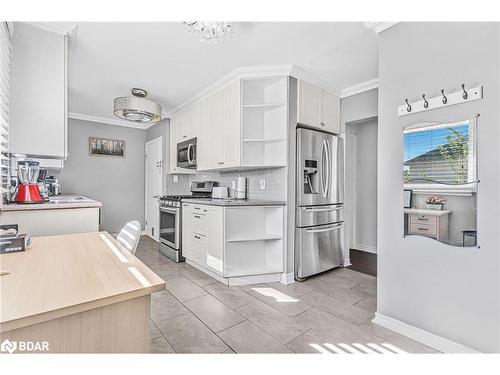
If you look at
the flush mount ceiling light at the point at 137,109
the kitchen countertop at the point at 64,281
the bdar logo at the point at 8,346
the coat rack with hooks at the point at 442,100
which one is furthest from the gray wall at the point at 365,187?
the bdar logo at the point at 8,346

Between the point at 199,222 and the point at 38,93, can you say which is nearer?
the point at 38,93

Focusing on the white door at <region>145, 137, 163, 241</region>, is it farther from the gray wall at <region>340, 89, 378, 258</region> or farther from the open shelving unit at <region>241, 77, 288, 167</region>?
the gray wall at <region>340, 89, 378, 258</region>

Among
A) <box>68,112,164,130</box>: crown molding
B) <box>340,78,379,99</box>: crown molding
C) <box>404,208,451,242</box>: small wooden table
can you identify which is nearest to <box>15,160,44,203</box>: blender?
<box>404,208,451,242</box>: small wooden table

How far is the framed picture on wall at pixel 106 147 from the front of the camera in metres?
4.90

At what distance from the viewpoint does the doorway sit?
4.03 m

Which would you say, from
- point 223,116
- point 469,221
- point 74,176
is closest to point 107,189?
point 74,176

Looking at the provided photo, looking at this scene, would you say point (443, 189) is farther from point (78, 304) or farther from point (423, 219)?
point (78, 304)

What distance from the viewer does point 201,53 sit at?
2541 millimetres

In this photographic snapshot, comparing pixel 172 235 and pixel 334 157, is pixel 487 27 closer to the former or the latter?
pixel 334 157

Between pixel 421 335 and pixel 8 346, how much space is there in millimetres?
2149

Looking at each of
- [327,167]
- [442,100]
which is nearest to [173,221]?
[327,167]

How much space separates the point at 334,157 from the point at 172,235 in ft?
8.04

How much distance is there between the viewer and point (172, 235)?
3645 mm

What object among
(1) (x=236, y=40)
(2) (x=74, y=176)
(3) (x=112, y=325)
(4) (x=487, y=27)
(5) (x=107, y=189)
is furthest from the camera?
(5) (x=107, y=189)
